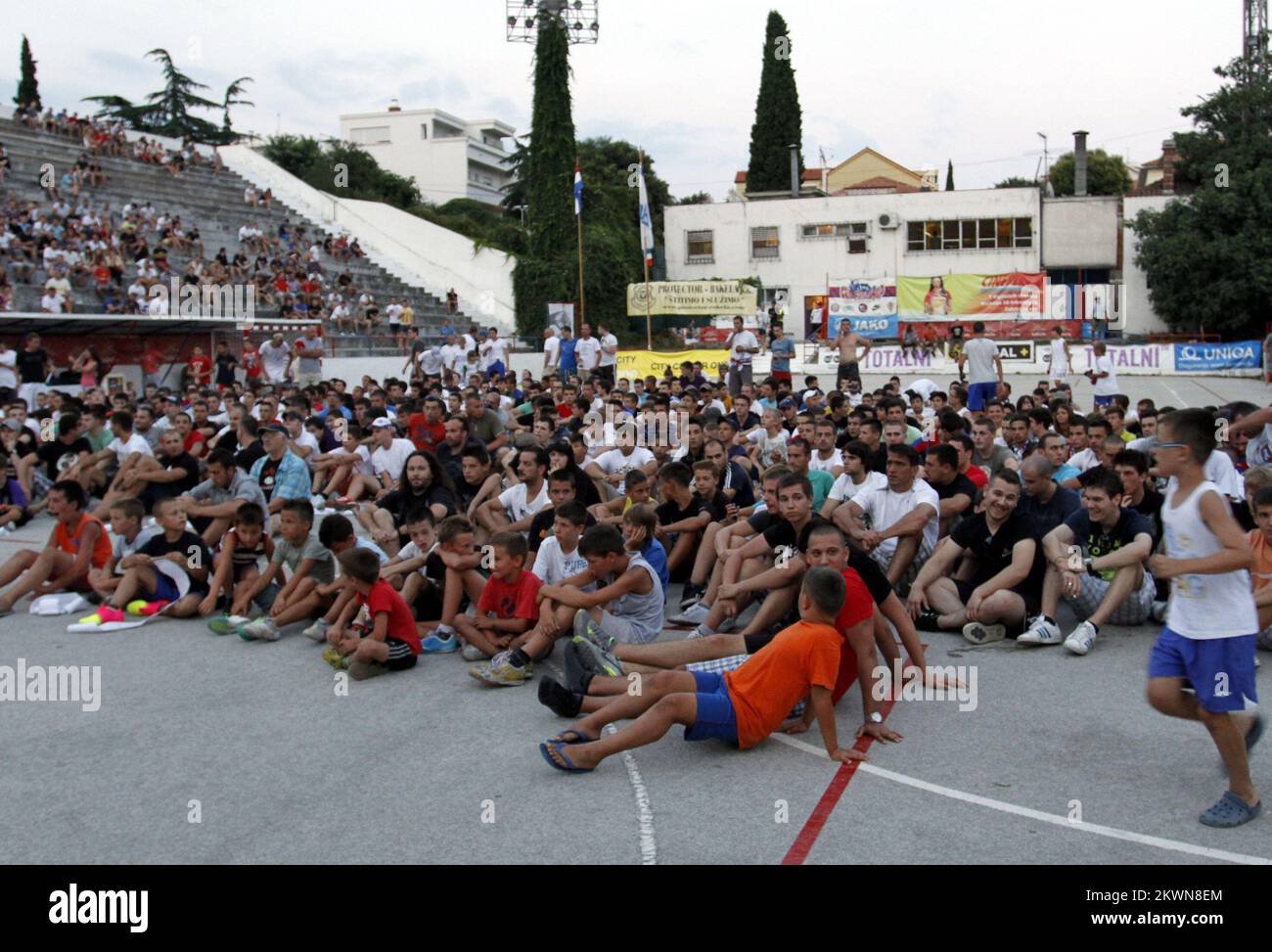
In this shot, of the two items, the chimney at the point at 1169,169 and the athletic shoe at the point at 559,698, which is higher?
the chimney at the point at 1169,169

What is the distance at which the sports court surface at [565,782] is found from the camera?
4727 mm

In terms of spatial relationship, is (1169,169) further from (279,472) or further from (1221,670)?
(1221,670)

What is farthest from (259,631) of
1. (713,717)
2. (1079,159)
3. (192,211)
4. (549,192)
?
(1079,159)

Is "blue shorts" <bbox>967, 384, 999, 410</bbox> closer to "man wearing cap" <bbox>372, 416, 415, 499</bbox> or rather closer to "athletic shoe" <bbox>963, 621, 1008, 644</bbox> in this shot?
"man wearing cap" <bbox>372, 416, 415, 499</bbox>

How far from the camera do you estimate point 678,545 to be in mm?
9258

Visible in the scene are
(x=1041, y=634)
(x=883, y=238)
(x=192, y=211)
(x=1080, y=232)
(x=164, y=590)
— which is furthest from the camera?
(x=883, y=238)

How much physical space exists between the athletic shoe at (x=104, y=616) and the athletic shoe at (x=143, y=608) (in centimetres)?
9

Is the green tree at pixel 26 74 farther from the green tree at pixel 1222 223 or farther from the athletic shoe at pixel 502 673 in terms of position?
the athletic shoe at pixel 502 673

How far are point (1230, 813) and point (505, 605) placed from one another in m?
4.58

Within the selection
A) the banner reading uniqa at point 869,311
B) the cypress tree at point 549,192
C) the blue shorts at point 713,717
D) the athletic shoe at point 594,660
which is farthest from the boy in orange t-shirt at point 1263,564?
the banner reading uniqa at point 869,311

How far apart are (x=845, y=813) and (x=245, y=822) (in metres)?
2.77

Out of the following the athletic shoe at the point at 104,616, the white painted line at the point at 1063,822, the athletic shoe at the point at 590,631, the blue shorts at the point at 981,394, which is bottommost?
Answer: the white painted line at the point at 1063,822

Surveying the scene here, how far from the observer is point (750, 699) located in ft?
18.5

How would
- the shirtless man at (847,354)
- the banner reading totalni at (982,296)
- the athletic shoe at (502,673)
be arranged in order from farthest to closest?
the banner reading totalni at (982,296) → the shirtless man at (847,354) → the athletic shoe at (502,673)
